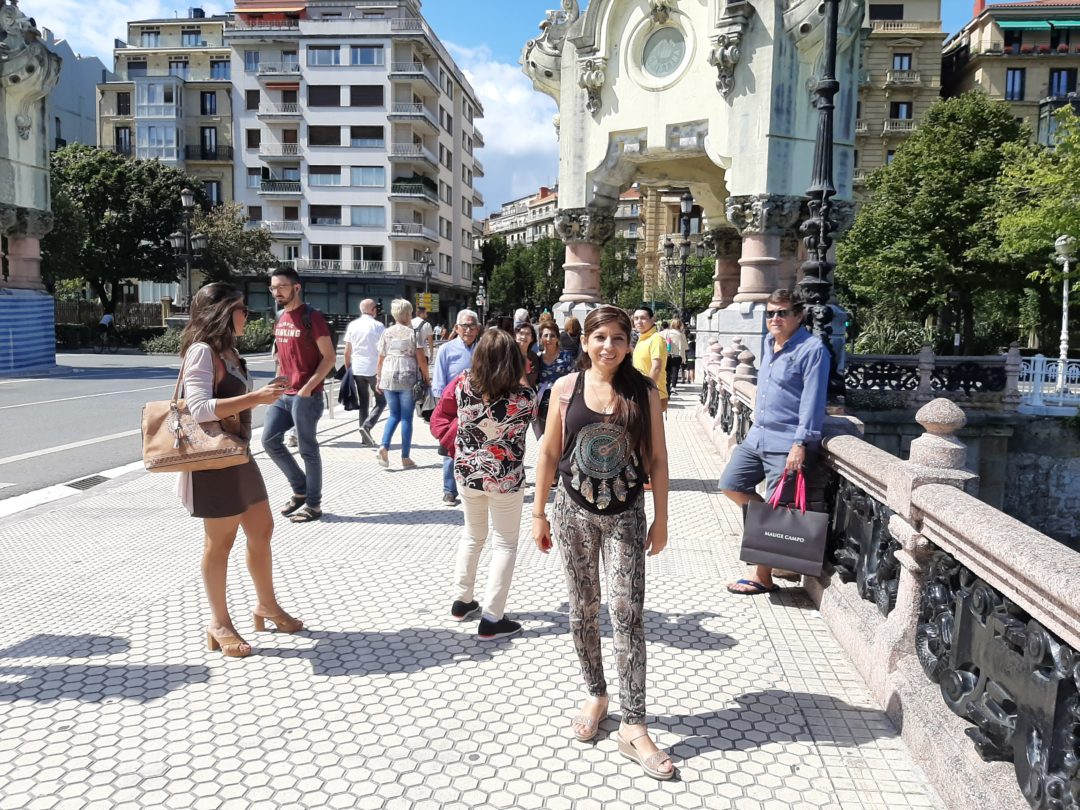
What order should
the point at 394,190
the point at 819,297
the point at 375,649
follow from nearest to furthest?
the point at 375,649 → the point at 819,297 → the point at 394,190

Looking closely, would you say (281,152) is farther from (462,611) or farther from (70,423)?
(462,611)

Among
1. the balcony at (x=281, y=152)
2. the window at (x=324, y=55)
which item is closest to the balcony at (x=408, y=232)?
the balcony at (x=281, y=152)

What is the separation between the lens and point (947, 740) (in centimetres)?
296

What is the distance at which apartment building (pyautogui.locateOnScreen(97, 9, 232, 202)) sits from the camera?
56.7 meters

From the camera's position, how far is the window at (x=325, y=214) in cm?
5334

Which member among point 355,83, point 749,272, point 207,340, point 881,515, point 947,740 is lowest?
point 947,740

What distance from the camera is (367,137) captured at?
53.0 meters

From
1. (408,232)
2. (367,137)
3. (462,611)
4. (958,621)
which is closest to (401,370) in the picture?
(462,611)

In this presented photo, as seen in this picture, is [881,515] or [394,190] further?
[394,190]

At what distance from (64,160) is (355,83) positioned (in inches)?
738

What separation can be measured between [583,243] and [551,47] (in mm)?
3637

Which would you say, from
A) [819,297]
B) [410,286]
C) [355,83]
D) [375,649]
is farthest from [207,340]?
[355,83]

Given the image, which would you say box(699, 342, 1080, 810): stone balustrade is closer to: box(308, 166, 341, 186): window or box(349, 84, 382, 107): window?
box(308, 166, 341, 186): window

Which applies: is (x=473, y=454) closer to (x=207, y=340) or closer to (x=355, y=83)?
(x=207, y=340)
